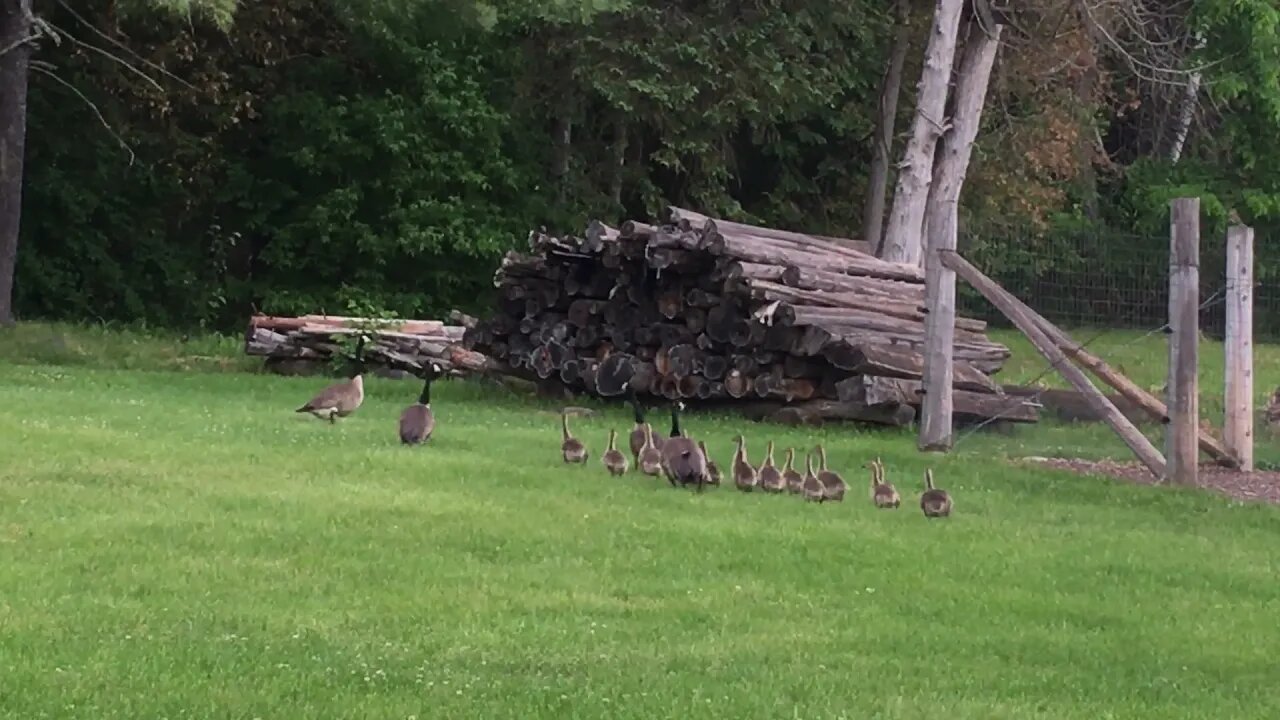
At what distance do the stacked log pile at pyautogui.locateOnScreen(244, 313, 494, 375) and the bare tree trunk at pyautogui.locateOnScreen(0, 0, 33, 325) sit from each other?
18.6ft

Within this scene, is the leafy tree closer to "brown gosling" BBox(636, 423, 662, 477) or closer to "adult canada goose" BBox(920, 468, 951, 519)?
"brown gosling" BBox(636, 423, 662, 477)

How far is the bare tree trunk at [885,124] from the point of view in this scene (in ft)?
119

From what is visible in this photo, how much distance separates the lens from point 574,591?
995 centimetres

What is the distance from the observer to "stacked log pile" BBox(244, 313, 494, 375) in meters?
26.5

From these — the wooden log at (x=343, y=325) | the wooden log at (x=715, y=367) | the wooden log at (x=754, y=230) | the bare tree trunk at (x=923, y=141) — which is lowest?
the wooden log at (x=715, y=367)

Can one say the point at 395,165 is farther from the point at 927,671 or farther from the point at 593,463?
the point at 927,671

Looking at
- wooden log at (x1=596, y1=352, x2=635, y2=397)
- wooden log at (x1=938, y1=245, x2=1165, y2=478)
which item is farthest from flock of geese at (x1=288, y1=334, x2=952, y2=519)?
wooden log at (x1=596, y1=352, x2=635, y2=397)

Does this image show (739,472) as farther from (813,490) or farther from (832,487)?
(832,487)

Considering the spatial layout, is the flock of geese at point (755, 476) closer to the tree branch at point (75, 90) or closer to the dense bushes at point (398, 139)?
the dense bushes at point (398, 139)

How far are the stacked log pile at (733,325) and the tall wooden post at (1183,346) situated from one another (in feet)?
13.6

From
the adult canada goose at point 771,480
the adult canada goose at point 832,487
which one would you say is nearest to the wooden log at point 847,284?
the adult canada goose at point 771,480

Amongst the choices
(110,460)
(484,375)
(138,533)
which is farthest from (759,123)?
(138,533)

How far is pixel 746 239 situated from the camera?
22.5m

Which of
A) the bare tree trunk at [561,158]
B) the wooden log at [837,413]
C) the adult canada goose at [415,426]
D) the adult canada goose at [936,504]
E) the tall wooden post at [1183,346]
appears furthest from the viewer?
the bare tree trunk at [561,158]
